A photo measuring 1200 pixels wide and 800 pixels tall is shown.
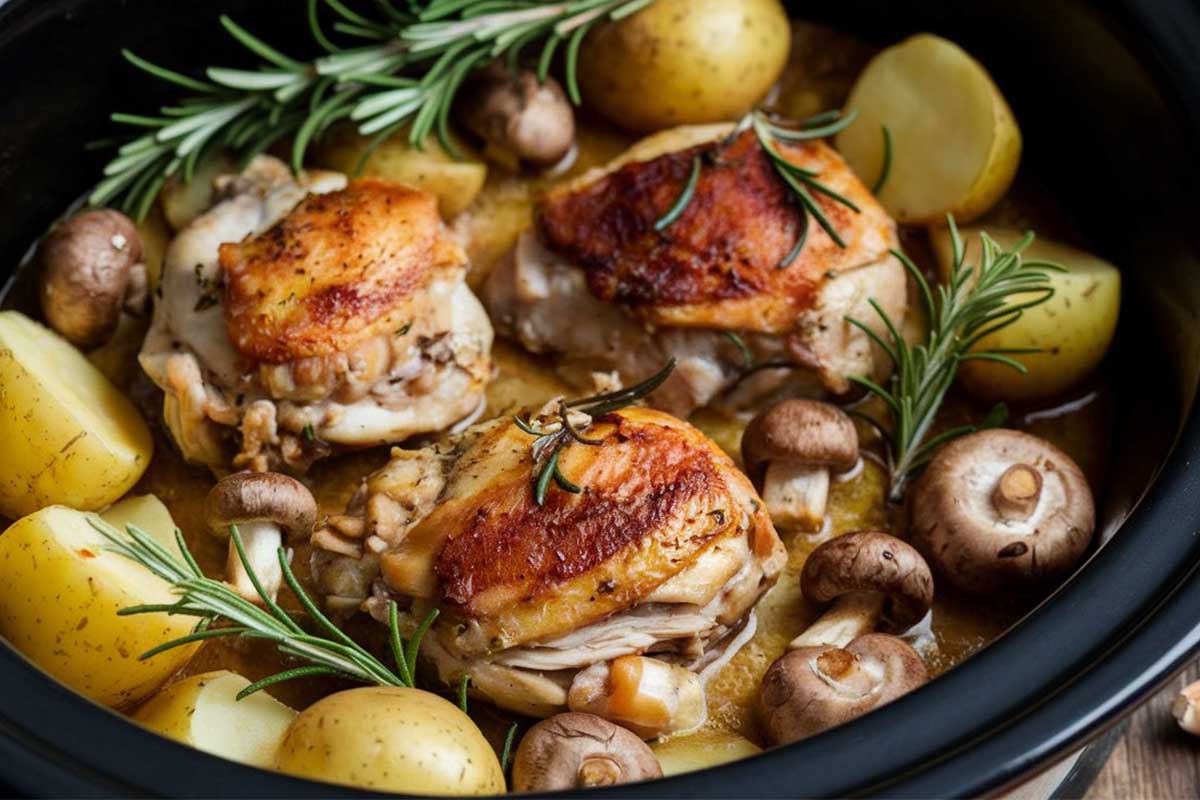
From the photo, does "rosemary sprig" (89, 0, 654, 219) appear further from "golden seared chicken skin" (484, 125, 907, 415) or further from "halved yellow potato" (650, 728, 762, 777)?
"halved yellow potato" (650, 728, 762, 777)

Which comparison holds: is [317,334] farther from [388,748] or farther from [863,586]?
[863,586]

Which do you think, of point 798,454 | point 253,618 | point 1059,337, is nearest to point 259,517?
point 253,618

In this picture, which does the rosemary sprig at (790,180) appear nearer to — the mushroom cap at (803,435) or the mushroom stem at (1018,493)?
the mushroom cap at (803,435)

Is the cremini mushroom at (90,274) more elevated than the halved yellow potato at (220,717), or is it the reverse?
the cremini mushroom at (90,274)

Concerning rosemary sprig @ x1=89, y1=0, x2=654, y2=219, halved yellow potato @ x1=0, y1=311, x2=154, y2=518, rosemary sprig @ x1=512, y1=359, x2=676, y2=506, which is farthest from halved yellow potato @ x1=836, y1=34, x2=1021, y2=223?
halved yellow potato @ x1=0, y1=311, x2=154, y2=518

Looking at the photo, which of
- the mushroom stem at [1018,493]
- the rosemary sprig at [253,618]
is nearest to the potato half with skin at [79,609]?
the rosemary sprig at [253,618]
